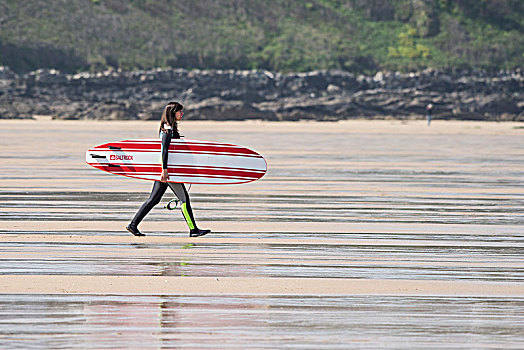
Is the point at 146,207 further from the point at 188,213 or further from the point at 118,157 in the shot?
the point at 118,157

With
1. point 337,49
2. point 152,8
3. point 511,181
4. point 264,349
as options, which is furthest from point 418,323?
point 152,8

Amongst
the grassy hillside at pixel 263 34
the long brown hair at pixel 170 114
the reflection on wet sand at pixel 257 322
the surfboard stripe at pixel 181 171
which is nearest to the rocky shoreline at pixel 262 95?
the grassy hillside at pixel 263 34

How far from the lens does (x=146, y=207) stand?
1172 cm

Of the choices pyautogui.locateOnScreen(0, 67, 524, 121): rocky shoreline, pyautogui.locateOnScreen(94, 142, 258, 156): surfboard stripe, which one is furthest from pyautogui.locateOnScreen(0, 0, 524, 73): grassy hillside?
pyautogui.locateOnScreen(94, 142, 258, 156): surfboard stripe

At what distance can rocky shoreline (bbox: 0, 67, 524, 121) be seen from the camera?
55.7 m

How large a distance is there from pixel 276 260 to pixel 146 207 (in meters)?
2.37

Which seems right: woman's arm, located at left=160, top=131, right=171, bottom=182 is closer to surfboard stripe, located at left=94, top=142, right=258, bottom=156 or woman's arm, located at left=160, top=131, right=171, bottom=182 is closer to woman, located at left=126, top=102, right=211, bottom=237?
woman, located at left=126, top=102, right=211, bottom=237

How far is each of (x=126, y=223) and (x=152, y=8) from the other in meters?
74.3

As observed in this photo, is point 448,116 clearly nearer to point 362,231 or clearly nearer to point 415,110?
point 415,110

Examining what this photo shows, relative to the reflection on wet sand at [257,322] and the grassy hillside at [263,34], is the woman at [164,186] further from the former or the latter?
the grassy hillside at [263,34]

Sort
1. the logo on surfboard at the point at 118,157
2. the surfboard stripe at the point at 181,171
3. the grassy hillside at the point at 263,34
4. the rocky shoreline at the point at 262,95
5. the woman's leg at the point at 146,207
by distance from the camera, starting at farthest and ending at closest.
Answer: the grassy hillside at the point at 263,34 < the rocky shoreline at the point at 262,95 < the logo on surfboard at the point at 118,157 < the surfboard stripe at the point at 181,171 < the woman's leg at the point at 146,207

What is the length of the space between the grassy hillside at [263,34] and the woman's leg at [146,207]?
59.9 m

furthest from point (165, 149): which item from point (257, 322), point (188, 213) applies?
point (257, 322)

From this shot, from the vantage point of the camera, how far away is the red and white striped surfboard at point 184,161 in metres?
12.5
